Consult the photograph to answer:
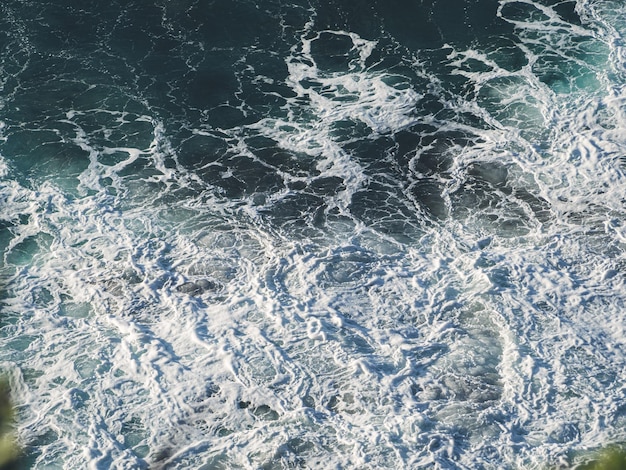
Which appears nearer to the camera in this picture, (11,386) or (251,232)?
(11,386)

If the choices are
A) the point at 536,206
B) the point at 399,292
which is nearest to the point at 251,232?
the point at 399,292

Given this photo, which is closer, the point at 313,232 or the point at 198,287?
the point at 198,287

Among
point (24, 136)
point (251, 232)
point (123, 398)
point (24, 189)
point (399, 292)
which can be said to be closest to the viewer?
point (123, 398)

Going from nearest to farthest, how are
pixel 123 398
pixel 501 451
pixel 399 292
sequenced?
pixel 501 451
pixel 123 398
pixel 399 292

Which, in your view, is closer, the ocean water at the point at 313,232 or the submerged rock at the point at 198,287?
the ocean water at the point at 313,232

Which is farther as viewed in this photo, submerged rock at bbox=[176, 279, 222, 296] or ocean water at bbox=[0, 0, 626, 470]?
submerged rock at bbox=[176, 279, 222, 296]

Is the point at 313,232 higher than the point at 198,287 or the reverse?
higher

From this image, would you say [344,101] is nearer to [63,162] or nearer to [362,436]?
[63,162]

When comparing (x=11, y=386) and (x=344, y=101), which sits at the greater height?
(x=344, y=101)
